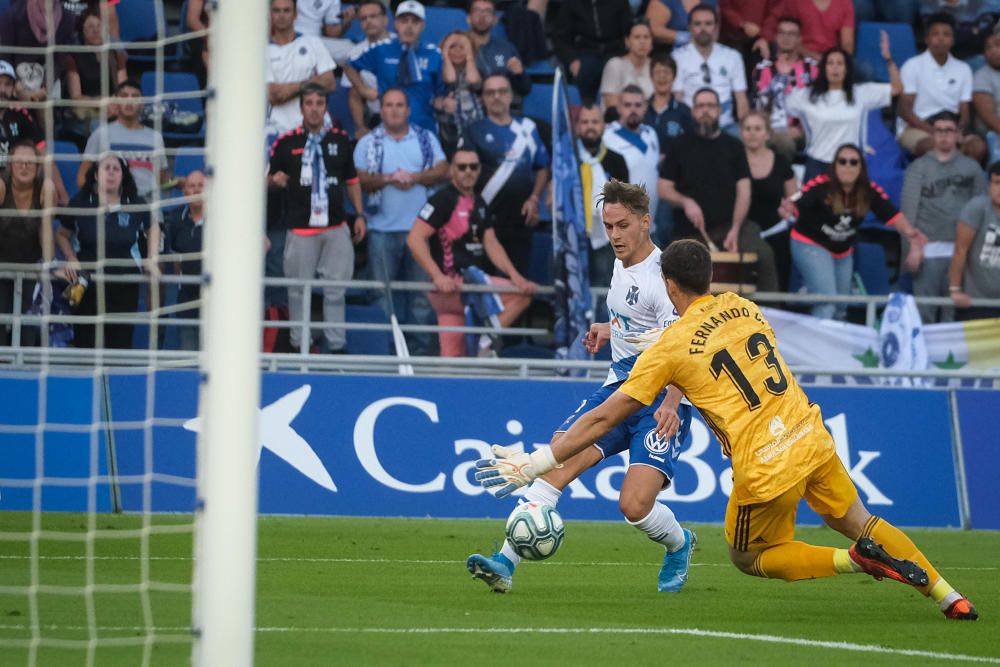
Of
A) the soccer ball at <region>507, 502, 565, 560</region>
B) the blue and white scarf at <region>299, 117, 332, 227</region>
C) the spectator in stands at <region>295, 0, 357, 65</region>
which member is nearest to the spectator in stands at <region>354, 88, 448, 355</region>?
the blue and white scarf at <region>299, 117, 332, 227</region>

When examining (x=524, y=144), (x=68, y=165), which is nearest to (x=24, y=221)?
(x=68, y=165)

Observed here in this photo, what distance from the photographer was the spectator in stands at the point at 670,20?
17406 mm

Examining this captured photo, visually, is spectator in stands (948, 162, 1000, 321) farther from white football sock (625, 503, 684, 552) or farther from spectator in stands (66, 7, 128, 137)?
spectator in stands (66, 7, 128, 137)

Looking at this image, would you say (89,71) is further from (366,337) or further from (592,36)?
(592,36)

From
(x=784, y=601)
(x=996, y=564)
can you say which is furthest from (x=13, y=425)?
(x=996, y=564)

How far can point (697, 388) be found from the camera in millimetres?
7941

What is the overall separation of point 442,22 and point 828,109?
4.38 m

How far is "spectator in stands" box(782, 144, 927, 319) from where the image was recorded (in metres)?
16.1

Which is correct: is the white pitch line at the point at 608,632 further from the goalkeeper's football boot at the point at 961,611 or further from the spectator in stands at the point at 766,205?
the spectator in stands at the point at 766,205

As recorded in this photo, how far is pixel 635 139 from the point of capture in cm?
1598

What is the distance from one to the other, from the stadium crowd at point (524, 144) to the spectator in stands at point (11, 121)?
0.03m

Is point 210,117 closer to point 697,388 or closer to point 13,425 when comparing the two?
point 697,388

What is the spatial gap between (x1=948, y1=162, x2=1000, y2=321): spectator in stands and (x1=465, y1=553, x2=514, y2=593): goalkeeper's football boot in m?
8.81

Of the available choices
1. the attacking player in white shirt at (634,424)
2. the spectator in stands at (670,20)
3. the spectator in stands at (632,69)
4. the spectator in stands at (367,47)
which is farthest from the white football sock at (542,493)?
the spectator in stands at (670,20)
